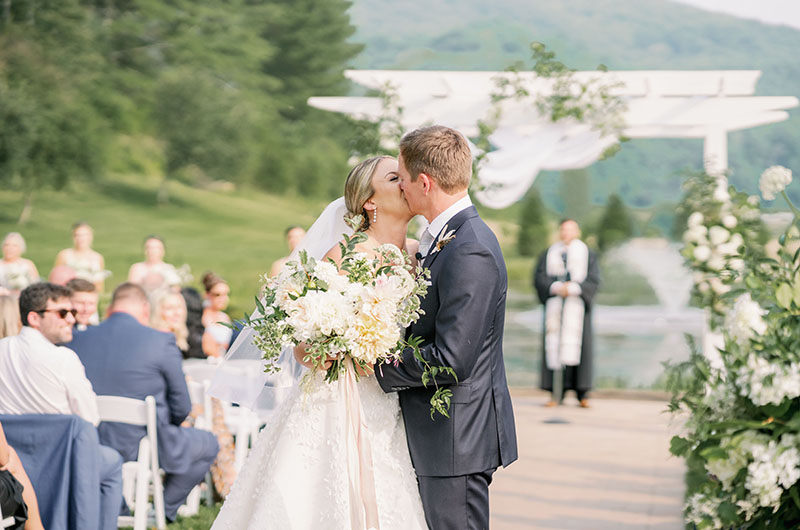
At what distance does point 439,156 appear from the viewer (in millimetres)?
2924

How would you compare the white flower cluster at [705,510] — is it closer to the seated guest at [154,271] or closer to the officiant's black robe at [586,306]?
the seated guest at [154,271]

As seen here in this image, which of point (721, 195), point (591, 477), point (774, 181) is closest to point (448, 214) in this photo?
point (774, 181)

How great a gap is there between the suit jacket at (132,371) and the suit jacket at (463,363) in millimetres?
2646

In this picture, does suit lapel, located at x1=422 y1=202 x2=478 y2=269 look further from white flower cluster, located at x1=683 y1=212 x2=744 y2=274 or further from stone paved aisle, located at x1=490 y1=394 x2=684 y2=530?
white flower cluster, located at x1=683 y1=212 x2=744 y2=274

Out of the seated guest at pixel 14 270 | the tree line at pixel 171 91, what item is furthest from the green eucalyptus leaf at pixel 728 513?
the tree line at pixel 171 91

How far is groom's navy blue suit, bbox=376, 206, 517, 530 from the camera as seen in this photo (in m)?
2.85

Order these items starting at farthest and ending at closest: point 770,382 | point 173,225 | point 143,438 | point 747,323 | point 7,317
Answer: point 173,225 → point 143,438 → point 7,317 → point 747,323 → point 770,382

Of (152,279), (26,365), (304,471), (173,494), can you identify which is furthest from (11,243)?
(304,471)

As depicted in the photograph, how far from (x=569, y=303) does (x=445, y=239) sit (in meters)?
7.98

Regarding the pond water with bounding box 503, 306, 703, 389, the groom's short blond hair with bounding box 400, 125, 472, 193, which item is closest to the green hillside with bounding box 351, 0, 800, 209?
the pond water with bounding box 503, 306, 703, 389

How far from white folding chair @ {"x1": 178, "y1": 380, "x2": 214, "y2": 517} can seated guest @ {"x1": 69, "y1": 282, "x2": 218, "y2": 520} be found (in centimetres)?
29

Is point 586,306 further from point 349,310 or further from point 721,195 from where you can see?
point 349,310

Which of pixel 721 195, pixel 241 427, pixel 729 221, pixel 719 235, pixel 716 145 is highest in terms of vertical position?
pixel 716 145

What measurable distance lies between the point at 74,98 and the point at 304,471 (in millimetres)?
17679
